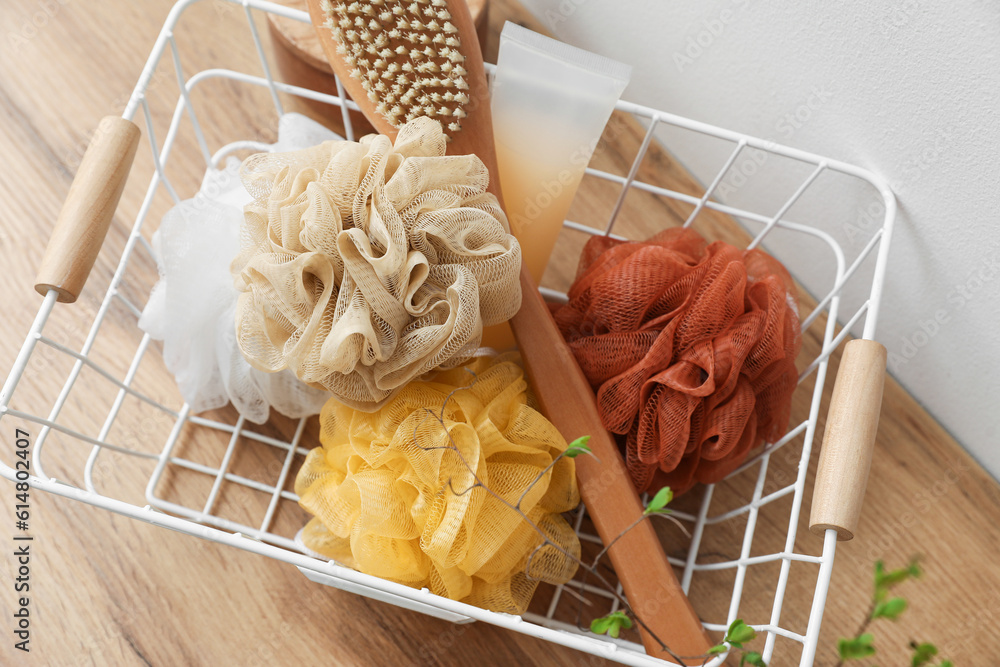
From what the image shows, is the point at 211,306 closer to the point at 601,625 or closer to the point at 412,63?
the point at 412,63

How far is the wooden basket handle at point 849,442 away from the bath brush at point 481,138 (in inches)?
3.4

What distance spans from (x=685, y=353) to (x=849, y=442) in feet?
0.29

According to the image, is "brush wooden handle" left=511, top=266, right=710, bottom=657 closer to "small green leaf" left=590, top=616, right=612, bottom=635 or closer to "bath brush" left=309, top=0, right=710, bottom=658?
"bath brush" left=309, top=0, right=710, bottom=658

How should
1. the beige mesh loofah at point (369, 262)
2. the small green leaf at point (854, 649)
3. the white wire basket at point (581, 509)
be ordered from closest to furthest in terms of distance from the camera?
1. the small green leaf at point (854, 649)
2. the beige mesh loofah at point (369, 262)
3. the white wire basket at point (581, 509)

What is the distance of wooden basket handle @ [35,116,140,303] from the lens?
340mm

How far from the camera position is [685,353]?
0.38 meters

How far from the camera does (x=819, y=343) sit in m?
0.53

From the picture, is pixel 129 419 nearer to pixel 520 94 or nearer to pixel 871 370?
pixel 520 94

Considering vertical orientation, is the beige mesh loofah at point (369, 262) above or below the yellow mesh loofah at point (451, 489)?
above

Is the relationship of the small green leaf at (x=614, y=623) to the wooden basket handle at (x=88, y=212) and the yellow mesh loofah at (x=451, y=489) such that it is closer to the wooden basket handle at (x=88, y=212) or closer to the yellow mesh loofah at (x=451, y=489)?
the yellow mesh loofah at (x=451, y=489)

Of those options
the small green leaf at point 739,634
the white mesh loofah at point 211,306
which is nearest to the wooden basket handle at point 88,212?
the white mesh loofah at point 211,306

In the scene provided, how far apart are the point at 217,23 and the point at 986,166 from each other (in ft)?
1.77

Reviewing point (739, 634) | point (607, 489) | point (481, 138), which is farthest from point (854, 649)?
point (481, 138)

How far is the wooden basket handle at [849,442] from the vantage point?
1.12 feet
